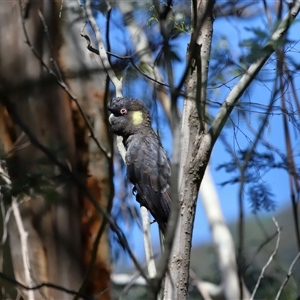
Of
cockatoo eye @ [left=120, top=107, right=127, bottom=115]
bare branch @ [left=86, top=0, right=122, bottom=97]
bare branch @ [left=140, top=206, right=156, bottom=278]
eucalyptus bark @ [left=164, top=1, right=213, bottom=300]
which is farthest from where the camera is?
cockatoo eye @ [left=120, top=107, right=127, bottom=115]

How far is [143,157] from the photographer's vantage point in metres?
3.86

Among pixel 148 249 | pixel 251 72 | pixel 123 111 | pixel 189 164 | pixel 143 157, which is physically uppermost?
pixel 123 111

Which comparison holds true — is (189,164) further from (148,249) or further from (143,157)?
(143,157)

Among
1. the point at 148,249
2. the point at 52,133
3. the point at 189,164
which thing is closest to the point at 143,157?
the point at 52,133

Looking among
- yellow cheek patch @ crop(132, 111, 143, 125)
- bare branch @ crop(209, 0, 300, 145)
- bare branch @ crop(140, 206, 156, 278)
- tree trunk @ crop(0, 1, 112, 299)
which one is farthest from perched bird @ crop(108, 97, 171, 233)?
bare branch @ crop(209, 0, 300, 145)

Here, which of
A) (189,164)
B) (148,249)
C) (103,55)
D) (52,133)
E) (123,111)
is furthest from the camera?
(52,133)

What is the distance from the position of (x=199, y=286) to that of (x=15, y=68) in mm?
2464

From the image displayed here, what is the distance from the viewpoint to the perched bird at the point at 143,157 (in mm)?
3703

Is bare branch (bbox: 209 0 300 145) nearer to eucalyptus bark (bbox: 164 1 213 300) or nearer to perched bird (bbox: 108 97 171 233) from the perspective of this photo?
eucalyptus bark (bbox: 164 1 213 300)

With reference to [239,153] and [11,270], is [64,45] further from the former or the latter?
[239,153]

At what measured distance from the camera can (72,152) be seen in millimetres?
4652

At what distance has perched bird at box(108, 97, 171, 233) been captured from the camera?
12.1ft

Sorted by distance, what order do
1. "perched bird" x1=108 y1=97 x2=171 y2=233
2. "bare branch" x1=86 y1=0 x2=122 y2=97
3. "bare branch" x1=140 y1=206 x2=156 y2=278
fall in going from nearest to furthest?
"bare branch" x1=140 y1=206 x2=156 y2=278 < "bare branch" x1=86 y1=0 x2=122 y2=97 < "perched bird" x1=108 y1=97 x2=171 y2=233

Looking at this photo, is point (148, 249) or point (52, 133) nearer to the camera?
point (148, 249)
